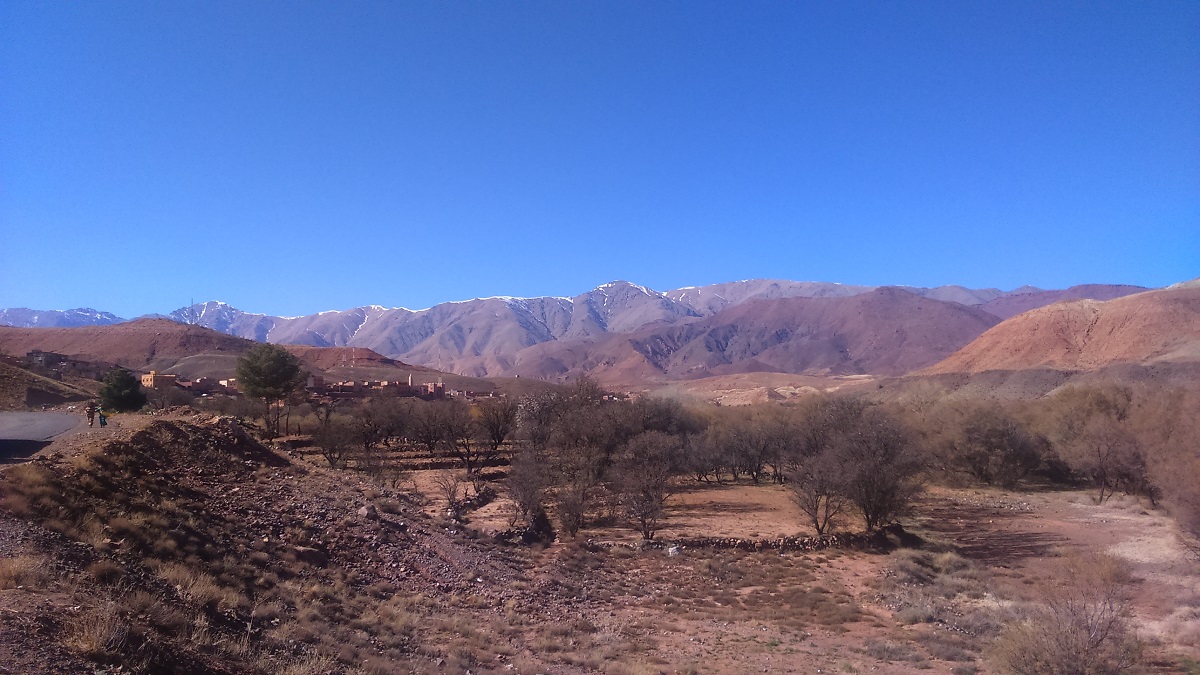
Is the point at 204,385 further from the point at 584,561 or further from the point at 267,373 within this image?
the point at 584,561

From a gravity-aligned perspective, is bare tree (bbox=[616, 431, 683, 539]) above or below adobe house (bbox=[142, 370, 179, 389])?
below

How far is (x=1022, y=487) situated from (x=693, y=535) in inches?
1167

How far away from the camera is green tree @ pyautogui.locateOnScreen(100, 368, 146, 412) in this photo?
121 feet

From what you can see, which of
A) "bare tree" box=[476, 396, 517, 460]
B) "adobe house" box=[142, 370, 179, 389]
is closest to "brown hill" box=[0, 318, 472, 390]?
"adobe house" box=[142, 370, 179, 389]

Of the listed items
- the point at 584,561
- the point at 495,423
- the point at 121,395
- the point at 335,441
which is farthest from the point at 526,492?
the point at 121,395

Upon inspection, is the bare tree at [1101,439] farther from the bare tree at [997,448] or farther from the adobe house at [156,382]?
the adobe house at [156,382]

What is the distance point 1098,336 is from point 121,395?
353 feet

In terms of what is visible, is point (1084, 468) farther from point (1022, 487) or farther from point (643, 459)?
point (643, 459)

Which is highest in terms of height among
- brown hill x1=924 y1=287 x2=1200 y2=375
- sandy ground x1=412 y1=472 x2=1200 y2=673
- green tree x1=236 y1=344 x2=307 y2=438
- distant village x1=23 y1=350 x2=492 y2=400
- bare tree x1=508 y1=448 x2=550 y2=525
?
brown hill x1=924 y1=287 x2=1200 y2=375

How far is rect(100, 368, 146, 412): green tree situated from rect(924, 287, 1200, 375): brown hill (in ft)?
289

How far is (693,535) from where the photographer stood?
82.6 feet

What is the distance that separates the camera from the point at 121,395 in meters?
37.5

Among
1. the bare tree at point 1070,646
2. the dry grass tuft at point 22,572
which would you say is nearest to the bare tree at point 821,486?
the bare tree at point 1070,646

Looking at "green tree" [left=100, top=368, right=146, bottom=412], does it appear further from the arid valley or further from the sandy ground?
the sandy ground
